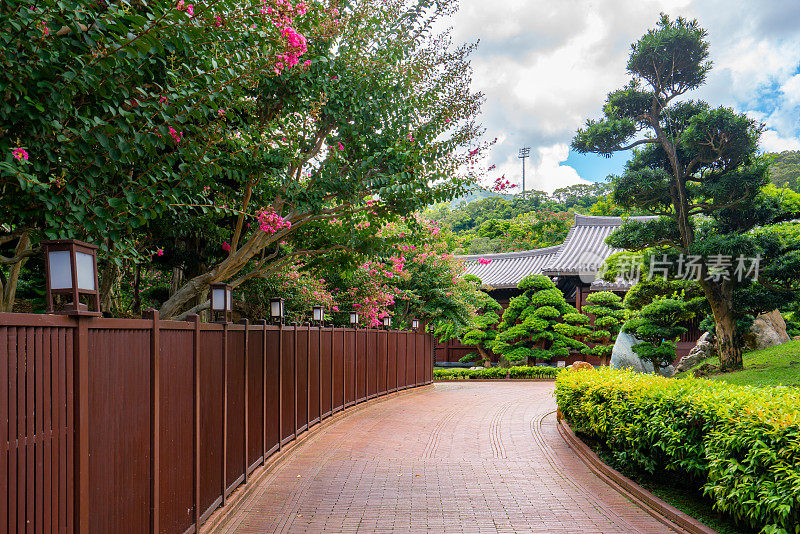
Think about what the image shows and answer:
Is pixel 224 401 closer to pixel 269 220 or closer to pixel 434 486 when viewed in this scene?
pixel 269 220

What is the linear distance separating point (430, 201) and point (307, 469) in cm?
401

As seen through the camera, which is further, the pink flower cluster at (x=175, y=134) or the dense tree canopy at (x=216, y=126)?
the pink flower cluster at (x=175, y=134)

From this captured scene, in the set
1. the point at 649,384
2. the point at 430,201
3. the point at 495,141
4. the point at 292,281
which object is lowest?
the point at 649,384

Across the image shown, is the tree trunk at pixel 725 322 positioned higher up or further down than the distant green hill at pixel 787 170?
further down

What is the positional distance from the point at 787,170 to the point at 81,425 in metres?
49.7

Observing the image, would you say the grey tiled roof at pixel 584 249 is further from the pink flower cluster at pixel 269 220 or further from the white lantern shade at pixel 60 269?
the white lantern shade at pixel 60 269

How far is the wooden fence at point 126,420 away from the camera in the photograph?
2.71 metres

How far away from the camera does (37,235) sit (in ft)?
18.1

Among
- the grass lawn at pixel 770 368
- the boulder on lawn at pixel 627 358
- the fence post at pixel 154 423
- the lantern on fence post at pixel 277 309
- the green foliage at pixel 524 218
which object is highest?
the green foliage at pixel 524 218

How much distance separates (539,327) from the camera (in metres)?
28.1

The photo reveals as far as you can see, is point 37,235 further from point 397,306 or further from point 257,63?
point 397,306

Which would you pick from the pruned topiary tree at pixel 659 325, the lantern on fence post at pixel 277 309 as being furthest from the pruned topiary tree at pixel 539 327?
the lantern on fence post at pixel 277 309

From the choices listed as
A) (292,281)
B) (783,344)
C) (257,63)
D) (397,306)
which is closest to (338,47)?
(257,63)

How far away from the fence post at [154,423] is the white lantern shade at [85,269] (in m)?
1.01
